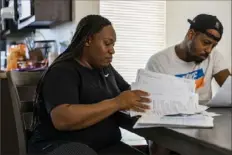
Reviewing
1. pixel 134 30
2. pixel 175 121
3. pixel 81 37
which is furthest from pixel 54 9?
pixel 175 121

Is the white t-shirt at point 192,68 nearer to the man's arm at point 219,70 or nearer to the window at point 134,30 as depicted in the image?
the man's arm at point 219,70

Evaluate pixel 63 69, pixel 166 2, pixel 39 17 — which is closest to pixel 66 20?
pixel 39 17

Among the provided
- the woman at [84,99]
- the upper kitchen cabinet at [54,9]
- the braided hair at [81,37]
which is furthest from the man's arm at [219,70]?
the upper kitchen cabinet at [54,9]

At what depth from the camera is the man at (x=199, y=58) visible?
6.53ft

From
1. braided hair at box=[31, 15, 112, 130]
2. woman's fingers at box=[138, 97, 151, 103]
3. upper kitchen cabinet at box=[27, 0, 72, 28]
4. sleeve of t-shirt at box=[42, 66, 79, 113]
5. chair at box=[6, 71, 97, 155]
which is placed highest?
upper kitchen cabinet at box=[27, 0, 72, 28]

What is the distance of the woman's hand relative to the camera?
1.30 metres

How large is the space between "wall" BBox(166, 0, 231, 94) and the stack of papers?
188cm

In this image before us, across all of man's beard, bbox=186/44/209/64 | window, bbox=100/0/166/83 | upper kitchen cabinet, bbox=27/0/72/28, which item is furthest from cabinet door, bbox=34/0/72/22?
man's beard, bbox=186/44/209/64

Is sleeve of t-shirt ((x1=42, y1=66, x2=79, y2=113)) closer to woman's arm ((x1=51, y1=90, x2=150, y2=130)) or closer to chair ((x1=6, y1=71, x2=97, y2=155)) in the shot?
woman's arm ((x1=51, y1=90, x2=150, y2=130))

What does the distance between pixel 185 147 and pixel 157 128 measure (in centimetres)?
15

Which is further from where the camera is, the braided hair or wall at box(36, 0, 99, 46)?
wall at box(36, 0, 99, 46)

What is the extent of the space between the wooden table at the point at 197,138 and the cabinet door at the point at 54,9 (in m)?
1.91

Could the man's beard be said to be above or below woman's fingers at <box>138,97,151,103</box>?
above

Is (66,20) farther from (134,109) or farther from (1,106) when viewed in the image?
(134,109)
